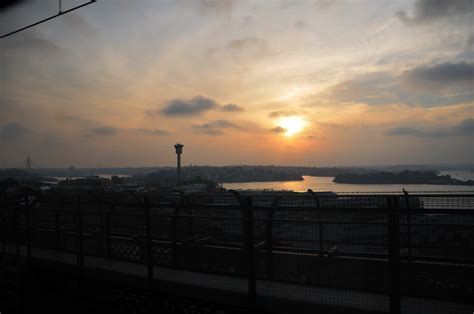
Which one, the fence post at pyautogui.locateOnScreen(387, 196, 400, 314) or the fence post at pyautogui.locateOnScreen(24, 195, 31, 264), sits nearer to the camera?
the fence post at pyautogui.locateOnScreen(387, 196, 400, 314)

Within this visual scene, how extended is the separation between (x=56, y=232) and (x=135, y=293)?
4435 millimetres

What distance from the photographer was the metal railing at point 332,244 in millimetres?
4527

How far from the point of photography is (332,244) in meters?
5.22

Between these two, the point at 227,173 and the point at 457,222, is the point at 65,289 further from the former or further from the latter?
the point at 227,173

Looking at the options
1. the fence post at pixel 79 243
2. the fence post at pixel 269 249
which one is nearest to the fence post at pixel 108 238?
the fence post at pixel 79 243

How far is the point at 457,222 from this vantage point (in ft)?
14.2

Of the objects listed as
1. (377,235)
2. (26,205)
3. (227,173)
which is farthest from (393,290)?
(227,173)

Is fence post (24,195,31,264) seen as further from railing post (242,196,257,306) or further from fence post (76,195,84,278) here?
railing post (242,196,257,306)

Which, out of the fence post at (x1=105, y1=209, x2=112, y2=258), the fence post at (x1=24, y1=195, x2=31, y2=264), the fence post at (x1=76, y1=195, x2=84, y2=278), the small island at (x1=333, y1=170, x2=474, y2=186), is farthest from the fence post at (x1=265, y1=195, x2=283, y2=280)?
the small island at (x1=333, y1=170, x2=474, y2=186)

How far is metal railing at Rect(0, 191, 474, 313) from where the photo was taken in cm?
453

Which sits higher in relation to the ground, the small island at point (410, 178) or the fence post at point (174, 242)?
the small island at point (410, 178)

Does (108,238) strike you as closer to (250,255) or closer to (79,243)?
(79,243)

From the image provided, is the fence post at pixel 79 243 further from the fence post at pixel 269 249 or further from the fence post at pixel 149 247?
the fence post at pixel 269 249

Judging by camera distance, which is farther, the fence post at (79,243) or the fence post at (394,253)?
the fence post at (79,243)
